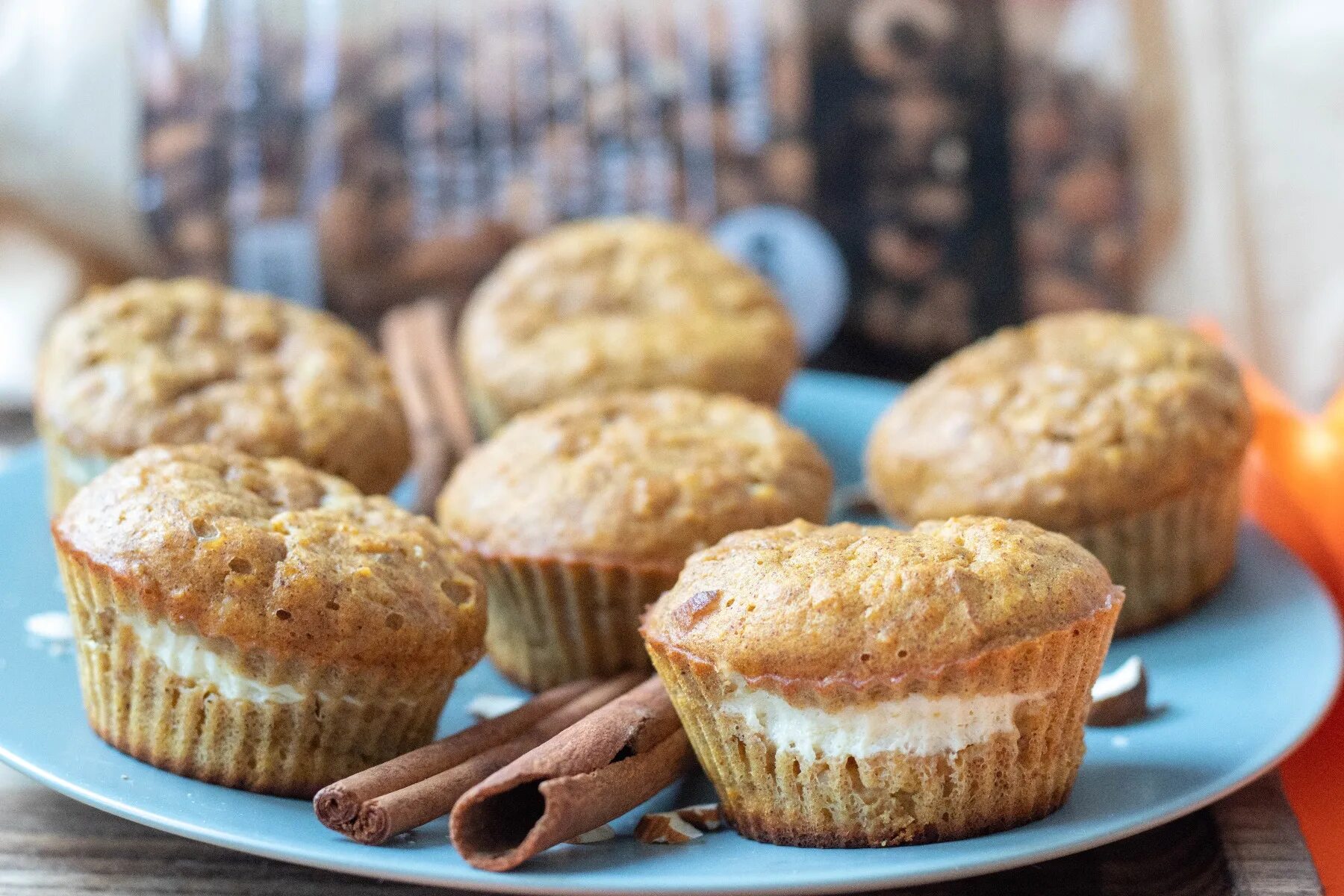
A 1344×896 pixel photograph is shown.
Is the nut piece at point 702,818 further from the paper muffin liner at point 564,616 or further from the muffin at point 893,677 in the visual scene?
the paper muffin liner at point 564,616

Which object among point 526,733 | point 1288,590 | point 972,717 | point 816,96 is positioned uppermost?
point 816,96

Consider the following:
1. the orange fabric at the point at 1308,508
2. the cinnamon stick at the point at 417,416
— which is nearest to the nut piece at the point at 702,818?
the orange fabric at the point at 1308,508

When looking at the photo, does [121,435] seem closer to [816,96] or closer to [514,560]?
[514,560]

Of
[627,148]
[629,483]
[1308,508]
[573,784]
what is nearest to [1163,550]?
[1308,508]

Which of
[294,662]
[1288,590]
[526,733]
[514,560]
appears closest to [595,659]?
[514,560]

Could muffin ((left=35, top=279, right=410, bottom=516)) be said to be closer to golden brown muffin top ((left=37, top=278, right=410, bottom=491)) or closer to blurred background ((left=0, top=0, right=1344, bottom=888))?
golden brown muffin top ((left=37, top=278, right=410, bottom=491))

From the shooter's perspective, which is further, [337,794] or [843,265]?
[843,265]
